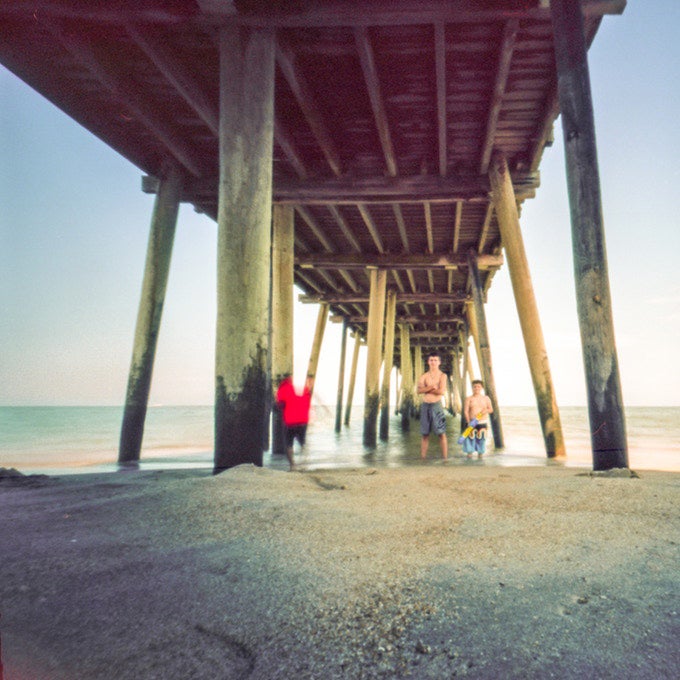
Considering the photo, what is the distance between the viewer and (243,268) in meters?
4.15

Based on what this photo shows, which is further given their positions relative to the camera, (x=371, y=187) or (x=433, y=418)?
(x=371, y=187)

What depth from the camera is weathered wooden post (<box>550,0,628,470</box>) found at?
11.8 feet

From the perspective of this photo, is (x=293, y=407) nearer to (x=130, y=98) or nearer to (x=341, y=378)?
(x=130, y=98)

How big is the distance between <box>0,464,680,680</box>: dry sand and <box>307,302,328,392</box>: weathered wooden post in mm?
13664

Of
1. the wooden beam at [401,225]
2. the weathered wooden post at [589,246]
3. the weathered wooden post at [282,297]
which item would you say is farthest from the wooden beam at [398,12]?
the wooden beam at [401,225]

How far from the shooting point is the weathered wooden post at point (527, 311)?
705 centimetres

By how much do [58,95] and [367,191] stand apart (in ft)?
15.6

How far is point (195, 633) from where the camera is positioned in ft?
3.91

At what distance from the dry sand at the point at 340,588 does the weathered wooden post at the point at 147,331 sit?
15.3ft

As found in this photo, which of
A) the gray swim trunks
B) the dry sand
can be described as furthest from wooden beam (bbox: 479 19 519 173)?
the dry sand

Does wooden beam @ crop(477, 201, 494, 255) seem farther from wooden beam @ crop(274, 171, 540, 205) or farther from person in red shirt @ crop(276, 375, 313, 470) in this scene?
person in red shirt @ crop(276, 375, 313, 470)

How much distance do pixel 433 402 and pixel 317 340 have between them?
9.57 meters

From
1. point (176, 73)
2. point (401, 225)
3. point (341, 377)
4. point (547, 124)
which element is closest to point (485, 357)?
point (401, 225)

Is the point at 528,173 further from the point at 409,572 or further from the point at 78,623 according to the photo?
the point at 78,623
